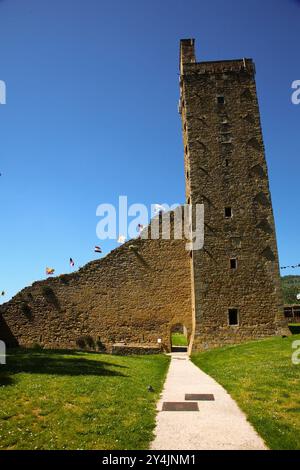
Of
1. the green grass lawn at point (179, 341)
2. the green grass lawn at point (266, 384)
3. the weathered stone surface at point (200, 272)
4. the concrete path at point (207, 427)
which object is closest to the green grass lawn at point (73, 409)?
the concrete path at point (207, 427)

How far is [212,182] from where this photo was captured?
23688 mm

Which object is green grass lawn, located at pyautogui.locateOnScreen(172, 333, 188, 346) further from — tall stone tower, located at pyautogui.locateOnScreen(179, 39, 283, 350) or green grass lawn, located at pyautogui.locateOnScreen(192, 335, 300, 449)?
green grass lawn, located at pyautogui.locateOnScreen(192, 335, 300, 449)

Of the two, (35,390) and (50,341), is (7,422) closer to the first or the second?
(35,390)

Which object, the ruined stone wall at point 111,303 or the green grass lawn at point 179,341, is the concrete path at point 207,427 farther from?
the green grass lawn at point 179,341

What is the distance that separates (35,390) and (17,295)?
1814 centimetres

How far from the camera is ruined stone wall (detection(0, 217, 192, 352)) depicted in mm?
24625

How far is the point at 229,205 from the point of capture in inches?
919

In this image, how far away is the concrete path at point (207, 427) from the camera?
5863 millimetres

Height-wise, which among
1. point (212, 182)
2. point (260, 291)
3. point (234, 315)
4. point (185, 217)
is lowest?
point (234, 315)

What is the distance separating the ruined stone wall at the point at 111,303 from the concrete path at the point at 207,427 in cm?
1409

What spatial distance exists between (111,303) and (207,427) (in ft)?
61.2

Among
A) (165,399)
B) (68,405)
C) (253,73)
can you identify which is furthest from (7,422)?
(253,73)

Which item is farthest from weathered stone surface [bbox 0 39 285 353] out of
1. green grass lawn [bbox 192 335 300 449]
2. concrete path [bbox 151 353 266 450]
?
concrete path [bbox 151 353 266 450]

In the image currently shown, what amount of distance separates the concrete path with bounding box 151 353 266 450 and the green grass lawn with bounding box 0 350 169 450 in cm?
29
